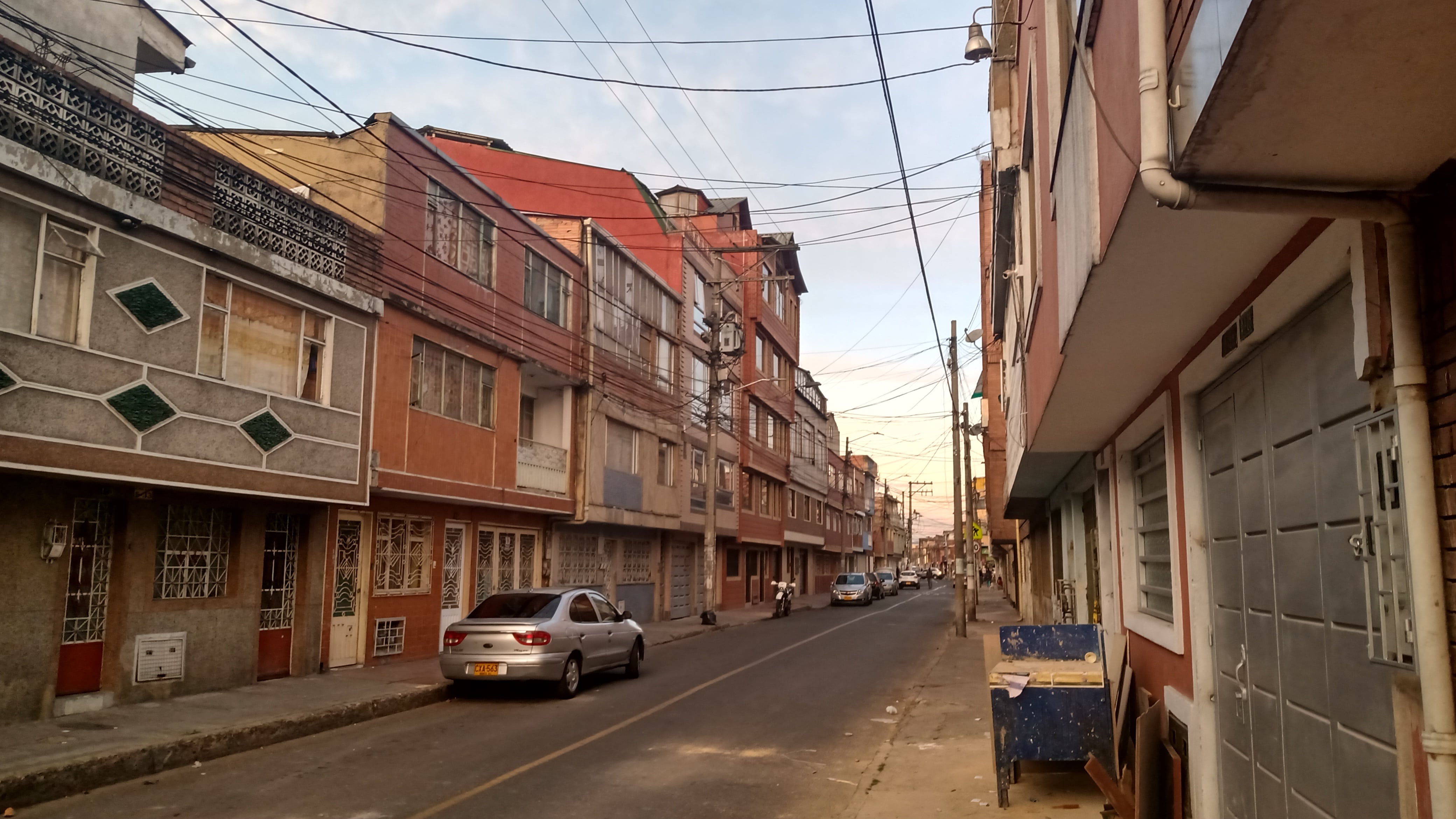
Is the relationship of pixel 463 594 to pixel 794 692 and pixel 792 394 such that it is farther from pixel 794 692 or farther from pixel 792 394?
pixel 792 394

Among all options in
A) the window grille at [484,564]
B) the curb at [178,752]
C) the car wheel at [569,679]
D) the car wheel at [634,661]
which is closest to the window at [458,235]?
the window grille at [484,564]

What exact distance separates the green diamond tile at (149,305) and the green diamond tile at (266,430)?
1.75 metres

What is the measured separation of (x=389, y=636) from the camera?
17562 millimetres

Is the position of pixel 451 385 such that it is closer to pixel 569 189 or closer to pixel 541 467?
pixel 541 467

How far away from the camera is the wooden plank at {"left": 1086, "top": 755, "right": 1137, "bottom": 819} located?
646 centimetres

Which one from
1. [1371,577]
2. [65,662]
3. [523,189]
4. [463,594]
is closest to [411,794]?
[65,662]

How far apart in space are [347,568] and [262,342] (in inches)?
177

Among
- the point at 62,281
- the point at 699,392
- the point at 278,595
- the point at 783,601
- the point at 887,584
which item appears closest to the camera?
the point at 62,281

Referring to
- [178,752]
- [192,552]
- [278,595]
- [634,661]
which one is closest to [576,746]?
[178,752]

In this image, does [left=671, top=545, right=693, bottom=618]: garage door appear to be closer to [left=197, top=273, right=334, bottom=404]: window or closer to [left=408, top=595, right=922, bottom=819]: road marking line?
[left=408, top=595, right=922, bottom=819]: road marking line

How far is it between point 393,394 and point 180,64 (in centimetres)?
598

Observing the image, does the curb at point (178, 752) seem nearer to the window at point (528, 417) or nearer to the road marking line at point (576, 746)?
the road marking line at point (576, 746)

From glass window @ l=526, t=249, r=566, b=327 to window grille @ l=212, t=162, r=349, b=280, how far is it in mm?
6395

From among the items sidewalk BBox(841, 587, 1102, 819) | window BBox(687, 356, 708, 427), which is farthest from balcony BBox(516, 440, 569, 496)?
sidewalk BBox(841, 587, 1102, 819)
